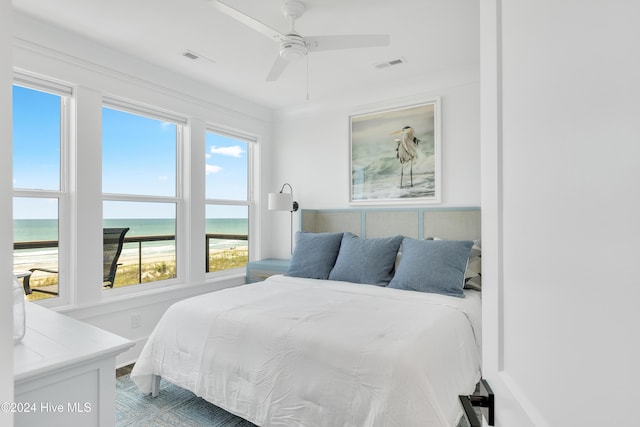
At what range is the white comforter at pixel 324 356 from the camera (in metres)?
1.48

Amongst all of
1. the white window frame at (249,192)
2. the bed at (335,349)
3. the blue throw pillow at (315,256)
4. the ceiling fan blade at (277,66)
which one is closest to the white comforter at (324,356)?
the bed at (335,349)

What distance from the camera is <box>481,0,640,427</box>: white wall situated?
0.33 metres

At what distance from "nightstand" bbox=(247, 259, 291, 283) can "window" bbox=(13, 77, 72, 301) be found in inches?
75.0

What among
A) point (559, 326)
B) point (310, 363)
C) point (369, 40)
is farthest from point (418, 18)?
point (559, 326)

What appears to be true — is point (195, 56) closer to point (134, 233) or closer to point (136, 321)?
point (134, 233)

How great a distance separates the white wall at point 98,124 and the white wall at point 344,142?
1.16m

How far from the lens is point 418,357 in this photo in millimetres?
1544

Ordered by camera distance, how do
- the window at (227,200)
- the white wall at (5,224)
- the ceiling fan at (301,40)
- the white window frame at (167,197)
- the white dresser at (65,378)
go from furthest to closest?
1. the window at (227,200)
2. the white window frame at (167,197)
3. the ceiling fan at (301,40)
4. the white dresser at (65,378)
5. the white wall at (5,224)

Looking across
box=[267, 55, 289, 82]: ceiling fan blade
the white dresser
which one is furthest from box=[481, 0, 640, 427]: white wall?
box=[267, 55, 289, 82]: ceiling fan blade

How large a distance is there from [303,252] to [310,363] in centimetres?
179

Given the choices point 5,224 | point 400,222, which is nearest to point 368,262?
point 400,222

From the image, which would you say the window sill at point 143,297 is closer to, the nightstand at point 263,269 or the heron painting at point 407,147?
the nightstand at point 263,269

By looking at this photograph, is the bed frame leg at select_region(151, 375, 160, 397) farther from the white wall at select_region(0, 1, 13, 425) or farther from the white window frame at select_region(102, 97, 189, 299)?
the white wall at select_region(0, 1, 13, 425)

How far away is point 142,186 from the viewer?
3.38 metres
